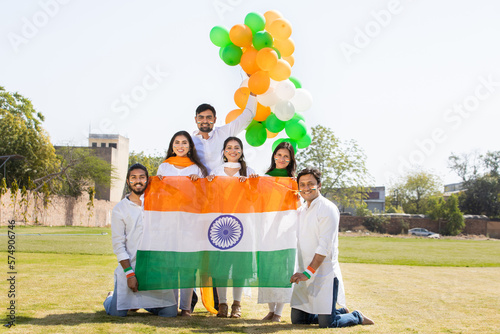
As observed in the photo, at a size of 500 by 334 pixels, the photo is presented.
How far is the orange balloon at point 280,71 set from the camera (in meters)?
6.75

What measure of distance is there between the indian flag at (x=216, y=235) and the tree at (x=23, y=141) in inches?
1429

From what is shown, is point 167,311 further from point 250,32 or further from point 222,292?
point 250,32

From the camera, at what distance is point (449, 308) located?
6711 mm

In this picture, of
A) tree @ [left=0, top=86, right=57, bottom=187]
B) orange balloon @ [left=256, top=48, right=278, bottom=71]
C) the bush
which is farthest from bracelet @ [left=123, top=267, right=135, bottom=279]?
the bush

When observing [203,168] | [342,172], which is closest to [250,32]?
[203,168]

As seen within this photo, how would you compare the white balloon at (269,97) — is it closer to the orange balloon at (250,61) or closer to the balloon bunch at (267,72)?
the balloon bunch at (267,72)

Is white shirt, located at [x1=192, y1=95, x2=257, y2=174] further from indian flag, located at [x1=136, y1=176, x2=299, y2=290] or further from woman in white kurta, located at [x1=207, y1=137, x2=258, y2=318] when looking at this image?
indian flag, located at [x1=136, y1=176, x2=299, y2=290]

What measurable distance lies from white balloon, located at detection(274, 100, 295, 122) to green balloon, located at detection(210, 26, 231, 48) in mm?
1260

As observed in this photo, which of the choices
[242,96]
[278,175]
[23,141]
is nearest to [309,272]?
[278,175]

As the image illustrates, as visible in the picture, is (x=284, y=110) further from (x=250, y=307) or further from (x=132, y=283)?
(x=132, y=283)

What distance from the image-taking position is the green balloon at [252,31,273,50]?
6801 mm

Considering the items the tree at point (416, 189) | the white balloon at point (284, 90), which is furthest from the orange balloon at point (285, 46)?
the tree at point (416, 189)

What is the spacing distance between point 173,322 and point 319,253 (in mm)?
1762

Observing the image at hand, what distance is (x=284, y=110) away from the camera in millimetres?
6887
